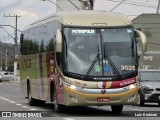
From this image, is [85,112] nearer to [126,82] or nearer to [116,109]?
[116,109]

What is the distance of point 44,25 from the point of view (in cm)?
2088

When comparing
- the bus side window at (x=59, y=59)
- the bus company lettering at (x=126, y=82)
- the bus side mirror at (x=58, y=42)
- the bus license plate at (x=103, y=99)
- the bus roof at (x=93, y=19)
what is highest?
the bus roof at (x=93, y=19)

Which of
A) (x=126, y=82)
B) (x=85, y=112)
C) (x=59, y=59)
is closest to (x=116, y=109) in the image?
(x=85, y=112)

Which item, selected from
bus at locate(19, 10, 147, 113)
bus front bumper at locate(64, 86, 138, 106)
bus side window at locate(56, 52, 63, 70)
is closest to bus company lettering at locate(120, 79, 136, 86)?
bus at locate(19, 10, 147, 113)

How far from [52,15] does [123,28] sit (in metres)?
3.43

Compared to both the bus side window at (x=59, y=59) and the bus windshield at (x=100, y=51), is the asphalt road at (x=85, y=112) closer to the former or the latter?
Answer: the bus windshield at (x=100, y=51)

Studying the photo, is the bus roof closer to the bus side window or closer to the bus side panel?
the bus side window

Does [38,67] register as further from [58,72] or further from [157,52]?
[157,52]

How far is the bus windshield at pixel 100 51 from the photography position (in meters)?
16.9

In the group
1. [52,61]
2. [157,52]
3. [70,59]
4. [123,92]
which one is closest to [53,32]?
[52,61]

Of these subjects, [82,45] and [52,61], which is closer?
[82,45]

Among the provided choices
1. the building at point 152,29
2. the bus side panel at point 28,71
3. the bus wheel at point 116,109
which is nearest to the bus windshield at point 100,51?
the bus wheel at point 116,109

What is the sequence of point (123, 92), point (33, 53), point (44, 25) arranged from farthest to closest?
point (33, 53), point (44, 25), point (123, 92)

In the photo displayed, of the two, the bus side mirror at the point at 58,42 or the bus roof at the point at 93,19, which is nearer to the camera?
the bus side mirror at the point at 58,42
